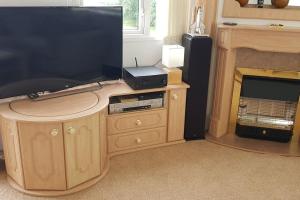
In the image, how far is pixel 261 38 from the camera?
2.88 metres

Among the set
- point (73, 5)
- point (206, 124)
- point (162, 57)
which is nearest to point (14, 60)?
point (73, 5)

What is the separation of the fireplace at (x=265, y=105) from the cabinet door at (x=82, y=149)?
152 centimetres

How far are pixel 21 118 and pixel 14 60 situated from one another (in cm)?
43

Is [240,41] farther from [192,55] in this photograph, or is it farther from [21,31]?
[21,31]

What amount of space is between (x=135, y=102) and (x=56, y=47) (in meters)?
0.80

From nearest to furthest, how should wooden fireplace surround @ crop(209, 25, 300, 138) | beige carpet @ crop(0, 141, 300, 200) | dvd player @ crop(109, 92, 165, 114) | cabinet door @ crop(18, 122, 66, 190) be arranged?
cabinet door @ crop(18, 122, 66, 190) < beige carpet @ crop(0, 141, 300, 200) < dvd player @ crop(109, 92, 165, 114) < wooden fireplace surround @ crop(209, 25, 300, 138)

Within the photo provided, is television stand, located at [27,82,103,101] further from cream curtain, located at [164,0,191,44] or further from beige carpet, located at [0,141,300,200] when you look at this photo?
cream curtain, located at [164,0,191,44]

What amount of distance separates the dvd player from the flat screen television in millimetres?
218

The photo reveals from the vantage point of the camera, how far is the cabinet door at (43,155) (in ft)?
7.00

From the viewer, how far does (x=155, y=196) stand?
2.32 meters

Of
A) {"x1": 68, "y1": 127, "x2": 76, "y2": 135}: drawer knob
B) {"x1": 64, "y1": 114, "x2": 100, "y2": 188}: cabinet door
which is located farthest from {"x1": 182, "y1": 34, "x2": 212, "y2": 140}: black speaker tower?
{"x1": 68, "y1": 127, "x2": 76, "y2": 135}: drawer knob

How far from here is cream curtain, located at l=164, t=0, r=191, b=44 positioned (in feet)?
9.64

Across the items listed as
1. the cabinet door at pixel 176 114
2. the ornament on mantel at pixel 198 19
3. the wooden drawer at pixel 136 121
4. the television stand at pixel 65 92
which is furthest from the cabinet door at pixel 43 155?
the ornament on mantel at pixel 198 19

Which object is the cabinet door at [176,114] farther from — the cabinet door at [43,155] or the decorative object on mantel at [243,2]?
the cabinet door at [43,155]
